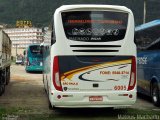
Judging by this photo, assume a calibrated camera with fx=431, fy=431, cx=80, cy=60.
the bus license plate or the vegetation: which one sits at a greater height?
the vegetation

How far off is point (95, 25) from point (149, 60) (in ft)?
14.6

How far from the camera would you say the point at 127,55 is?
1210 cm

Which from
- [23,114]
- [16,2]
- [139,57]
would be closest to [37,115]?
[23,114]

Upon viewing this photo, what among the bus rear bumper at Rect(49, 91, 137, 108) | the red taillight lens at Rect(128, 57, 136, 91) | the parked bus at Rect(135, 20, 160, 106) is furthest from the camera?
the parked bus at Rect(135, 20, 160, 106)

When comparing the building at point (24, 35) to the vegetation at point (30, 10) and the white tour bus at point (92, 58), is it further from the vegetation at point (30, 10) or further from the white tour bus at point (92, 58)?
the white tour bus at point (92, 58)

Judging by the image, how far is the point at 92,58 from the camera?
11.9m

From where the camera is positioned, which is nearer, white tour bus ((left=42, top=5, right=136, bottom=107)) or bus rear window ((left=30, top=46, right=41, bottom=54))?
white tour bus ((left=42, top=5, right=136, bottom=107))

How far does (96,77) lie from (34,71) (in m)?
29.5

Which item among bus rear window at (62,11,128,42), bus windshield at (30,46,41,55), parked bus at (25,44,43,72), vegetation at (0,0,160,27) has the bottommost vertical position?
parked bus at (25,44,43,72)

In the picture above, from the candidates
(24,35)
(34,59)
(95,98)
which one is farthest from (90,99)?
(24,35)

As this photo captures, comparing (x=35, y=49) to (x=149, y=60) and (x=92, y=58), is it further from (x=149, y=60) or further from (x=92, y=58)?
(x=92, y=58)

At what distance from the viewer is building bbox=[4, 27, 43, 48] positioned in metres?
132

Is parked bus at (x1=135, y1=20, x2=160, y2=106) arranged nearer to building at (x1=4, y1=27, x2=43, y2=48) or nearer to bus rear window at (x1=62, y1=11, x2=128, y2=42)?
bus rear window at (x1=62, y1=11, x2=128, y2=42)

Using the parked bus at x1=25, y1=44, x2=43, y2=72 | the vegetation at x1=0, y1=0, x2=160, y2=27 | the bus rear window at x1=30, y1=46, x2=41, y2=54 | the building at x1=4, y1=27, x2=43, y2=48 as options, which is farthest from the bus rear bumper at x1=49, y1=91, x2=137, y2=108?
the building at x1=4, y1=27, x2=43, y2=48
